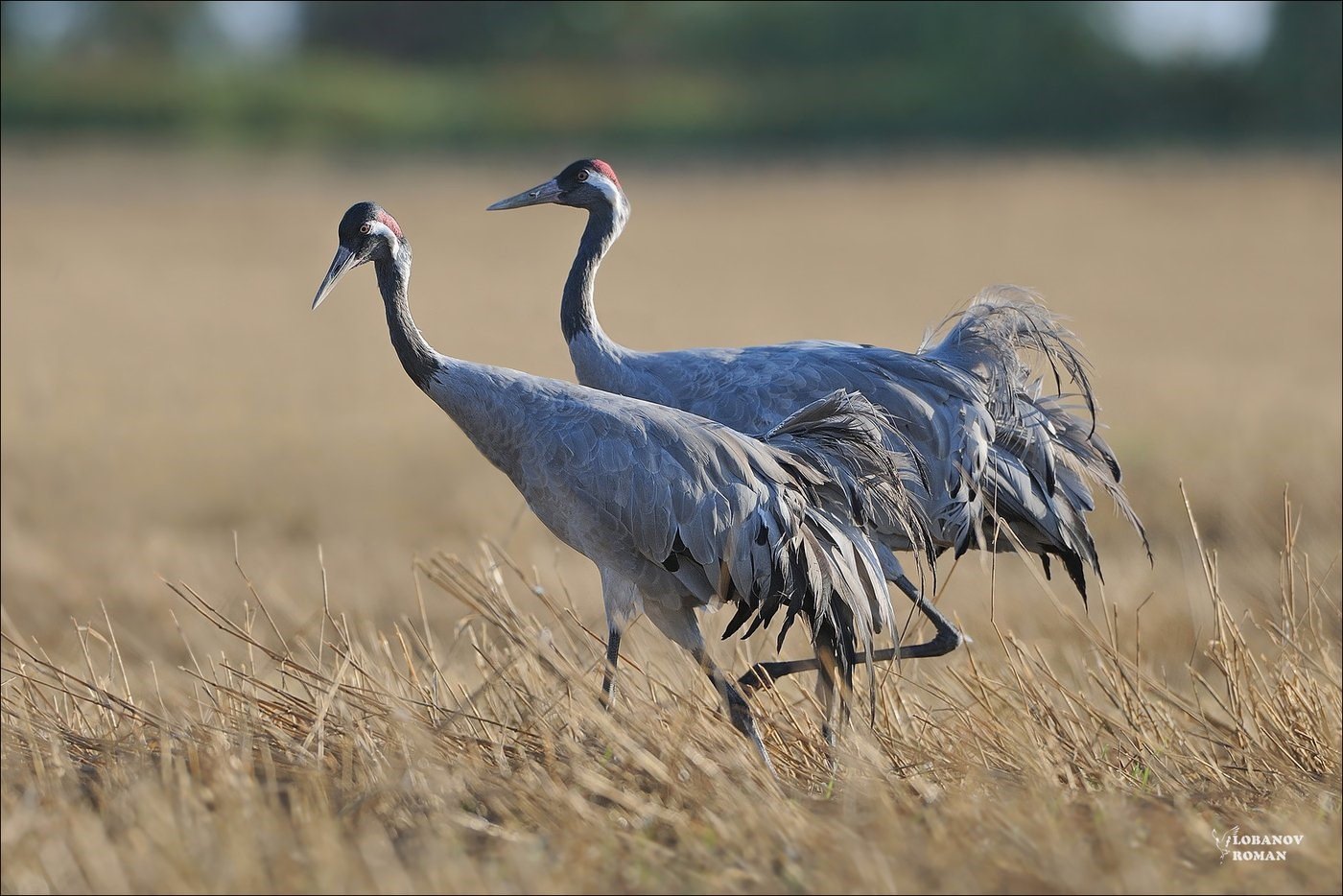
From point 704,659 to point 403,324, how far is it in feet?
3.54

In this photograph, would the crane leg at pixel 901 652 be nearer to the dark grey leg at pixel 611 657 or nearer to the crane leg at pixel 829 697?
the crane leg at pixel 829 697

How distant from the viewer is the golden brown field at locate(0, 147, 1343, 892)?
2.81 metres

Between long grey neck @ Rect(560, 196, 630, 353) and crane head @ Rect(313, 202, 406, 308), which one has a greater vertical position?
crane head @ Rect(313, 202, 406, 308)

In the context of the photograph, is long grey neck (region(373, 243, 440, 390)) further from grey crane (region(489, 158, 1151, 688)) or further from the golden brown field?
grey crane (region(489, 158, 1151, 688))

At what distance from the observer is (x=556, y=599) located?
6918mm

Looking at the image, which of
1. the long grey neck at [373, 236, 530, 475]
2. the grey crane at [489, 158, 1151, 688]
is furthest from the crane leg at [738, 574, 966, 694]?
the long grey neck at [373, 236, 530, 475]

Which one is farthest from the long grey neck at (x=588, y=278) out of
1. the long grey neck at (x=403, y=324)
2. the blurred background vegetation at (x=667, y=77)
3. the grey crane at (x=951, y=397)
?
the blurred background vegetation at (x=667, y=77)

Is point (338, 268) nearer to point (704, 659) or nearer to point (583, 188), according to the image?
point (583, 188)

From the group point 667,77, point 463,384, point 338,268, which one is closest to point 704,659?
point 463,384

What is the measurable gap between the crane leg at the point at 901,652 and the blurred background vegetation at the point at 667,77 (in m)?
22.8

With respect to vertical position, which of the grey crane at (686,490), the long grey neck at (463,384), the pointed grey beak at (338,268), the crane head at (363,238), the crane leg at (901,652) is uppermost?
the crane head at (363,238)

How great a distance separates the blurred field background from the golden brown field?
0.02m

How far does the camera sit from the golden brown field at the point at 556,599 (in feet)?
9.22

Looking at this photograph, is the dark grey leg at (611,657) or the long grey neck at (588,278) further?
the long grey neck at (588,278)
